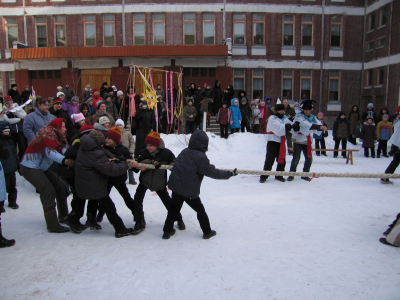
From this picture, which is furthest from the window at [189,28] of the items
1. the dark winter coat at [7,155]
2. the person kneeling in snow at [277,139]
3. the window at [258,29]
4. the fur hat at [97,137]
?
the fur hat at [97,137]

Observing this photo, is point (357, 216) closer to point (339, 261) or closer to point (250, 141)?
point (339, 261)

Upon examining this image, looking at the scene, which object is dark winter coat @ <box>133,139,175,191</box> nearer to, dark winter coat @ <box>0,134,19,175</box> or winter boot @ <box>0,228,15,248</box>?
winter boot @ <box>0,228,15,248</box>

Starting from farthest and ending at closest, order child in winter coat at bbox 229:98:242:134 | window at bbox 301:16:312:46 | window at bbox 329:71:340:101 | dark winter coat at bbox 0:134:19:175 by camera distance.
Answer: window at bbox 329:71:340:101 < window at bbox 301:16:312:46 < child in winter coat at bbox 229:98:242:134 < dark winter coat at bbox 0:134:19:175

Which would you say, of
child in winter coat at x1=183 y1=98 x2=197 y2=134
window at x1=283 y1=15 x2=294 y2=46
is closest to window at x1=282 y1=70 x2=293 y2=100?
window at x1=283 y1=15 x2=294 y2=46

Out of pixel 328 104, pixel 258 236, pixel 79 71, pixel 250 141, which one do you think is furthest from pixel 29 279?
pixel 328 104

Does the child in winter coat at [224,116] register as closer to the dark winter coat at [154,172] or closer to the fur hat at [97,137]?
the dark winter coat at [154,172]

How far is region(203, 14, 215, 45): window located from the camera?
66.0 ft

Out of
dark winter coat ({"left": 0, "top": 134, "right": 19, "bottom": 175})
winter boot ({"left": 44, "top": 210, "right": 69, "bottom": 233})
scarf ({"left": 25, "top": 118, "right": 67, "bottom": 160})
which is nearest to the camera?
scarf ({"left": 25, "top": 118, "right": 67, "bottom": 160})

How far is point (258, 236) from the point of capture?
463 cm

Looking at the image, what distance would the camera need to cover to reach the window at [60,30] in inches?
813

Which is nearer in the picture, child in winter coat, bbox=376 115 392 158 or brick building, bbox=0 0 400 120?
child in winter coat, bbox=376 115 392 158

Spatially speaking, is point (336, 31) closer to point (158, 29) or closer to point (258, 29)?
point (258, 29)

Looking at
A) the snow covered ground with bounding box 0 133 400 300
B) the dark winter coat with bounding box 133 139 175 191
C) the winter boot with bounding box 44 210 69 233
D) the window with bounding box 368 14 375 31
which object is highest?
the window with bounding box 368 14 375 31

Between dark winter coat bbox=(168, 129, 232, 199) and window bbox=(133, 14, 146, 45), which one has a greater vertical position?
window bbox=(133, 14, 146, 45)
